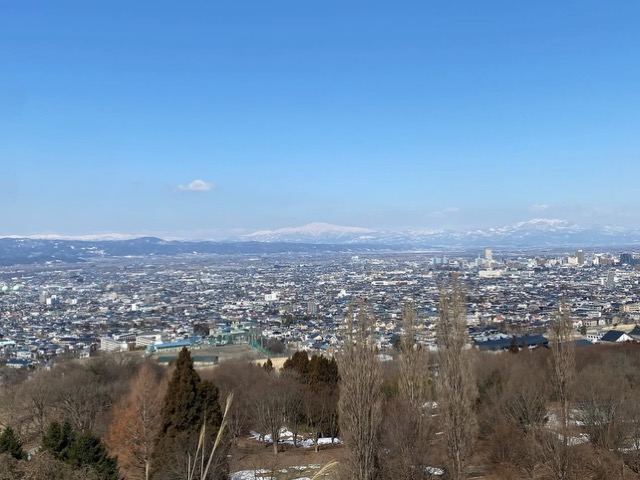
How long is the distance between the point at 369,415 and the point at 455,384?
2.12 metres

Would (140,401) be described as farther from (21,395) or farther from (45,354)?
(45,354)

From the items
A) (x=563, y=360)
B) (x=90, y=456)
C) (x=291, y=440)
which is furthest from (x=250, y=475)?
(x=563, y=360)

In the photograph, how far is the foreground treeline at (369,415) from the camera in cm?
1227

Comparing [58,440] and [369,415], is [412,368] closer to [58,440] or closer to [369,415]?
[369,415]

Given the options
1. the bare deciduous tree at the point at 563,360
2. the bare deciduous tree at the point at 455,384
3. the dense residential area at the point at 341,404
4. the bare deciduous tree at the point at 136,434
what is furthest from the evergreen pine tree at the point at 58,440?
the bare deciduous tree at the point at 563,360

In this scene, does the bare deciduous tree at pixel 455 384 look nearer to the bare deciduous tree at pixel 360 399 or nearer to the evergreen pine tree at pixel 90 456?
the bare deciduous tree at pixel 360 399

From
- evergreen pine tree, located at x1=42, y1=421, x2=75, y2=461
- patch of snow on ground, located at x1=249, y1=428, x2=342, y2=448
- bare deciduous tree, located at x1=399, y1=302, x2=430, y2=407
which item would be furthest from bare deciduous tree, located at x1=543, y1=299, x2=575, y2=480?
evergreen pine tree, located at x1=42, y1=421, x2=75, y2=461

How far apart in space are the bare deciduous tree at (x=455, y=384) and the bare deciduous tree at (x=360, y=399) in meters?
1.49

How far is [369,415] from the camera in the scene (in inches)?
486

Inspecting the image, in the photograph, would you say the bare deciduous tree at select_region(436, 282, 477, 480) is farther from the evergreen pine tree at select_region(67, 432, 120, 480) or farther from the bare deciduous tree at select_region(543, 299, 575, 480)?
the evergreen pine tree at select_region(67, 432, 120, 480)

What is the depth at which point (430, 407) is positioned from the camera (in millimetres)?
16328

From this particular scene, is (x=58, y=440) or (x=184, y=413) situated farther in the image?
(x=184, y=413)

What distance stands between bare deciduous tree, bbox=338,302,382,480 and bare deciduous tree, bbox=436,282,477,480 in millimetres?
1486

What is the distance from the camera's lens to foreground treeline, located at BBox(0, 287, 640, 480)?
483 inches
